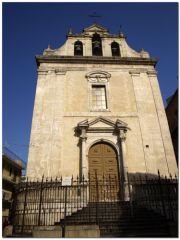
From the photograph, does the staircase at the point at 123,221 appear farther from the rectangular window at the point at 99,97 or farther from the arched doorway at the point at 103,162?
the rectangular window at the point at 99,97

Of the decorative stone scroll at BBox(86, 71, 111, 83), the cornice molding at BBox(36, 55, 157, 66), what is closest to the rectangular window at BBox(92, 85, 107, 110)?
the decorative stone scroll at BBox(86, 71, 111, 83)

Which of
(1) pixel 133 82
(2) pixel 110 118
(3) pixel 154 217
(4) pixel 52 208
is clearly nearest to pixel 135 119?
(2) pixel 110 118

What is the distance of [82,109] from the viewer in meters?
13.2

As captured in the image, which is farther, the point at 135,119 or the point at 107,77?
the point at 107,77

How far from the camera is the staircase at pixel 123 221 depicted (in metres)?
6.70

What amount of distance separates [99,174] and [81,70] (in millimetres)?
7289

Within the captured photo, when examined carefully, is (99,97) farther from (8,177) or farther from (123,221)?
(8,177)

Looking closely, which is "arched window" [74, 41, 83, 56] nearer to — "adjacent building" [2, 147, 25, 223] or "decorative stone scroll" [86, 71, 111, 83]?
"decorative stone scroll" [86, 71, 111, 83]

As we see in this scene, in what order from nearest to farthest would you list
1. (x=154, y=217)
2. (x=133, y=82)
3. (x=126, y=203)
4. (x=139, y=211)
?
(x=154, y=217), (x=139, y=211), (x=126, y=203), (x=133, y=82)

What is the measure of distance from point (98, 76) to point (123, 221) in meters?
9.69

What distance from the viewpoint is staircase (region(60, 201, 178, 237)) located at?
6.70m

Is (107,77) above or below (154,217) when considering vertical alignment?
above

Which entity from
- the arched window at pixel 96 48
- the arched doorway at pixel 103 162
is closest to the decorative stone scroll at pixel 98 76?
the arched window at pixel 96 48

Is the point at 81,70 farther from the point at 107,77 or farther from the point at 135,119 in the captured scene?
the point at 135,119
